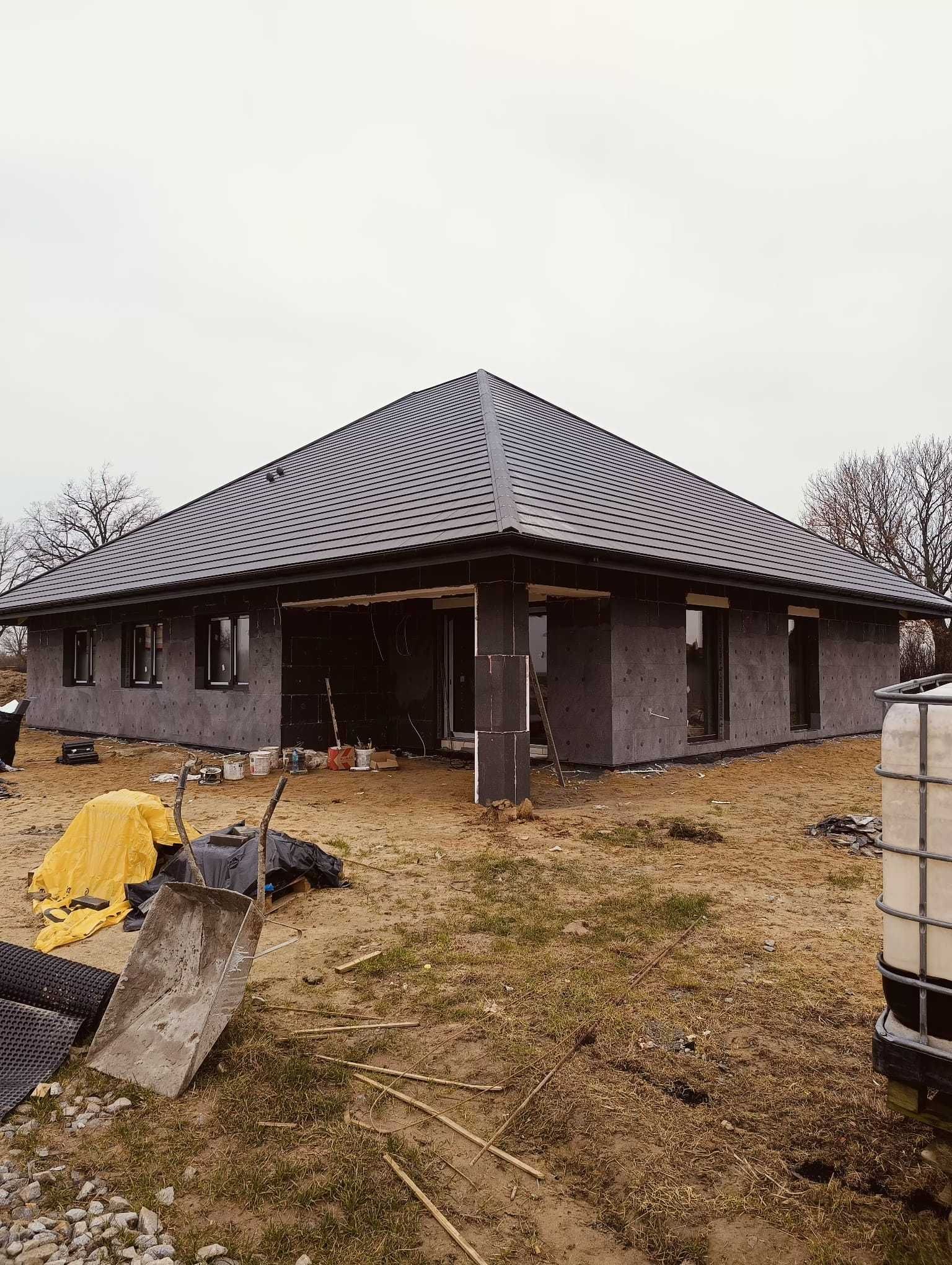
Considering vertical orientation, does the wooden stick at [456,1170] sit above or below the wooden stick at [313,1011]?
above

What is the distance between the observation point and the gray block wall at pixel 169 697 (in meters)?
12.1

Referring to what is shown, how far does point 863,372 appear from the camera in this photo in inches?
1575

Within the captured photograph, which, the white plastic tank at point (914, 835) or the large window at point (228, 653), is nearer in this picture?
the white plastic tank at point (914, 835)

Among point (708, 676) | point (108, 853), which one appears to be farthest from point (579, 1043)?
point (708, 676)

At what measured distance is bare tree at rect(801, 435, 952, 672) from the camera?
32125 millimetres

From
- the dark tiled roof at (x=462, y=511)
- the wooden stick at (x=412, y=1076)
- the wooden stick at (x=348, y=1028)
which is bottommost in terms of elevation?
the wooden stick at (x=348, y=1028)

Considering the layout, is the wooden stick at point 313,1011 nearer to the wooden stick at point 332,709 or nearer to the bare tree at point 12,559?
the wooden stick at point 332,709

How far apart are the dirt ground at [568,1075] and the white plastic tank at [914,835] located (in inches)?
34.3

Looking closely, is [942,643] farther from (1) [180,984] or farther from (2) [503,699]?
(1) [180,984]

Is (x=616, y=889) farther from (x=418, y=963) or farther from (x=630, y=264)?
(x=630, y=264)

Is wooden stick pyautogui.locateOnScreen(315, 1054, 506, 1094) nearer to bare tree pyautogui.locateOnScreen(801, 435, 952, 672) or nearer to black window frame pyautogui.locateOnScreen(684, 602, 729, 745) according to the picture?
black window frame pyautogui.locateOnScreen(684, 602, 729, 745)

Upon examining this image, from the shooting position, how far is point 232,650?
13.0 m

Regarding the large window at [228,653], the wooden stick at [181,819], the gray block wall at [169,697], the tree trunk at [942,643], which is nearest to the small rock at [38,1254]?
the wooden stick at [181,819]

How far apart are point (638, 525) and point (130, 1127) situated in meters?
9.72
